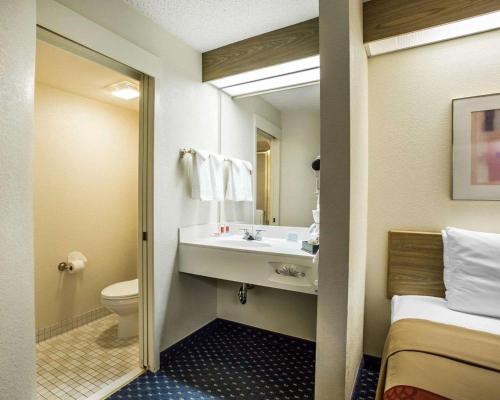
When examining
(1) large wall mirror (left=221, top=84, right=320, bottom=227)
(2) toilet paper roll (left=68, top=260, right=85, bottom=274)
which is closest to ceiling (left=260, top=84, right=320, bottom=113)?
(1) large wall mirror (left=221, top=84, right=320, bottom=227)

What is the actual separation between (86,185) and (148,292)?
1.48m

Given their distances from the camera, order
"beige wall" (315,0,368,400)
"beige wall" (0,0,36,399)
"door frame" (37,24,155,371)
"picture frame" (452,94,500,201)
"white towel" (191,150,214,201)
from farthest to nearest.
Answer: "white towel" (191,150,214,201)
"door frame" (37,24,155,371)
"picture frame" (452,94,500,201)
"beige wall" (315,0,368,400)
"beige wall" (0,0,36,399)

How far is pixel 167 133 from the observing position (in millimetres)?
2064

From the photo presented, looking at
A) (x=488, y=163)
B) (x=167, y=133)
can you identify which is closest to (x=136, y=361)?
(x=167, y=133)

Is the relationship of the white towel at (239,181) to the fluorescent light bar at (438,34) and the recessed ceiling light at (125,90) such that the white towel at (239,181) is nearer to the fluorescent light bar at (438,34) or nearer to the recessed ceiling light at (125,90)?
the recessed ceiling light at (125,90)

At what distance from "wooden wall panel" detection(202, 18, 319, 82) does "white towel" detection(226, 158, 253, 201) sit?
760 mm

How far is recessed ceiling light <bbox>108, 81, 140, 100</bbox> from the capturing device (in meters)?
2.47

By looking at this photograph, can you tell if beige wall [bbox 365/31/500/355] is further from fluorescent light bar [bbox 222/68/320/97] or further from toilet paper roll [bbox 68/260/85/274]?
toilet paper roll [bbox 68/260/85/274]

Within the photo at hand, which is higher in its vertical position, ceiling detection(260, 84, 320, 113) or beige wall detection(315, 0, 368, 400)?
ceiling detection(260, 84, 320, 113)

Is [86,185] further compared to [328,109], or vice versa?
[86,185]

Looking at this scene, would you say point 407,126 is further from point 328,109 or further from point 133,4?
point 133,4

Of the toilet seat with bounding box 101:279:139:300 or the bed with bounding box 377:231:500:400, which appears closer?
the bed with bounding box 377:231:500:400

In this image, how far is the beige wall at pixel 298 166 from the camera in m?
2.33

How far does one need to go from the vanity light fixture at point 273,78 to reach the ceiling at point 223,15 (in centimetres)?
27
